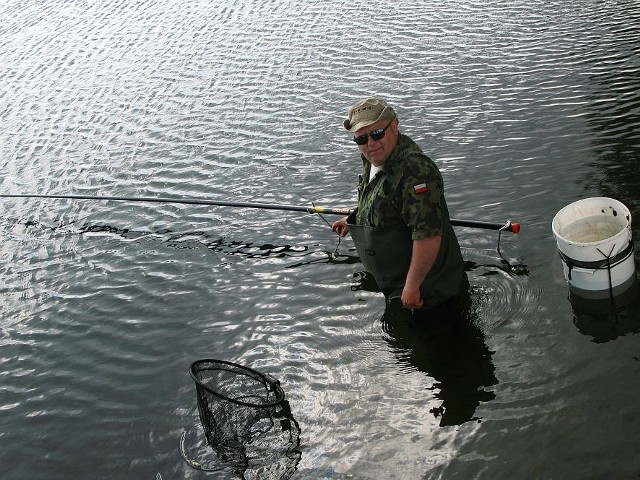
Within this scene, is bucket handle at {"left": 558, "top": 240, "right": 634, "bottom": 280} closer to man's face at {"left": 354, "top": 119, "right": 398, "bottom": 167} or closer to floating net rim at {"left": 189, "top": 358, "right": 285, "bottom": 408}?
man's face at {"left": 354, "top": 119, "right": 398, "bottom": 167}

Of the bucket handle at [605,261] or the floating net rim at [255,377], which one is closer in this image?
the floating net rim at [255,377]

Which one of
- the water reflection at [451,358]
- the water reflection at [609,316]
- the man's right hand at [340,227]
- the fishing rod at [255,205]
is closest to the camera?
the water reflection at [451,358]

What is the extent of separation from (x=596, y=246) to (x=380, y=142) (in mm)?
1986

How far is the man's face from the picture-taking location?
5250mm

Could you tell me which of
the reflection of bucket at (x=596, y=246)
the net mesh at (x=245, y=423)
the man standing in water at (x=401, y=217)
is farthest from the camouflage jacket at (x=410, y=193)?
the net mesh at (x=245, y=423)

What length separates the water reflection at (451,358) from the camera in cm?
595

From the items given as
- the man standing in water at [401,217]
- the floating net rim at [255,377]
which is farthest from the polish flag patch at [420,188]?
the floating net rim at [255,377]

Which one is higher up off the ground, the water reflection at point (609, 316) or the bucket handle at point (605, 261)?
the bucket handle at point (605, 261)

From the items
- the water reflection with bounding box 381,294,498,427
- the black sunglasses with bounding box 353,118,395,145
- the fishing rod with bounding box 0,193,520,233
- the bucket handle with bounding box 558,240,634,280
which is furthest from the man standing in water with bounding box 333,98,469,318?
the fishing rod with bounding box 0,193,520,233

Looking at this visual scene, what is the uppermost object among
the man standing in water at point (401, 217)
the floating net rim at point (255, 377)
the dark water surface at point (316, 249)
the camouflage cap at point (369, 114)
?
the camouflage cap at point (369, 114)

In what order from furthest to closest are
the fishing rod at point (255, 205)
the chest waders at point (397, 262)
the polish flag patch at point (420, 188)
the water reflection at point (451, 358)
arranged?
the fishing rod at point (255, 205), the water reflection at point (451, 358), the chest waders at point (397, 262), the polish flag patch at point (420, 188)

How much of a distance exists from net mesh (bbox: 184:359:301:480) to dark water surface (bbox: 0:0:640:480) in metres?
0.19

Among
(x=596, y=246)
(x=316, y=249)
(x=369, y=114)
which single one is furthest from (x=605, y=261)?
(x=316, y=249)

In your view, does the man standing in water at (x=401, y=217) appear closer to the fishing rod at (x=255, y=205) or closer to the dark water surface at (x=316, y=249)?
the dark water surface at (x=316, y=249)
